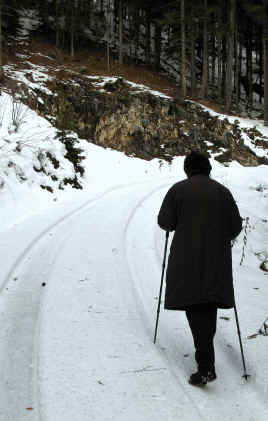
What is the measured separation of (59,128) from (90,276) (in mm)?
12005

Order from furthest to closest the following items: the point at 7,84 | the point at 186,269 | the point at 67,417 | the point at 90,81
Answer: the point at 90,81, the point at 7,84, the point at 186,269, the point at 67,417

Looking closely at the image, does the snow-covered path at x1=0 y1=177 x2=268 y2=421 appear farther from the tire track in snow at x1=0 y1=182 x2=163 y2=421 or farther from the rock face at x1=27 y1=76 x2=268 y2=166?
the rock face at x1=27 y1=76 x2=268 y2=166

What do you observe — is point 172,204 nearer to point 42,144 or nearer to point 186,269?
point 186,269

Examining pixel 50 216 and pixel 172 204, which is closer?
pixel 172 204

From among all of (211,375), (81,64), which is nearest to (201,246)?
(211,375)

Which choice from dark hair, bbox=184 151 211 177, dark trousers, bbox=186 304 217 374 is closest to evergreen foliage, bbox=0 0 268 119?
→ dark hair, bbox=184 151 211 177

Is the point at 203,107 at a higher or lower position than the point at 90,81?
lower

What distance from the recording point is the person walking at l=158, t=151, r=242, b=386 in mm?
3111

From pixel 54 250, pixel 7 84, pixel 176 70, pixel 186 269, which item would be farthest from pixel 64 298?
pixel 176 70

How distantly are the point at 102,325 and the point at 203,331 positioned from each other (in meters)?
1.55

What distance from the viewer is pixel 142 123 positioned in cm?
2231

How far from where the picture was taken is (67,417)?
2678mm

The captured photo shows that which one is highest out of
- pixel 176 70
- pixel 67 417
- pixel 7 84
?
pixel 176 70

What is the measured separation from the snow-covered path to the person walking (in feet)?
1.28
